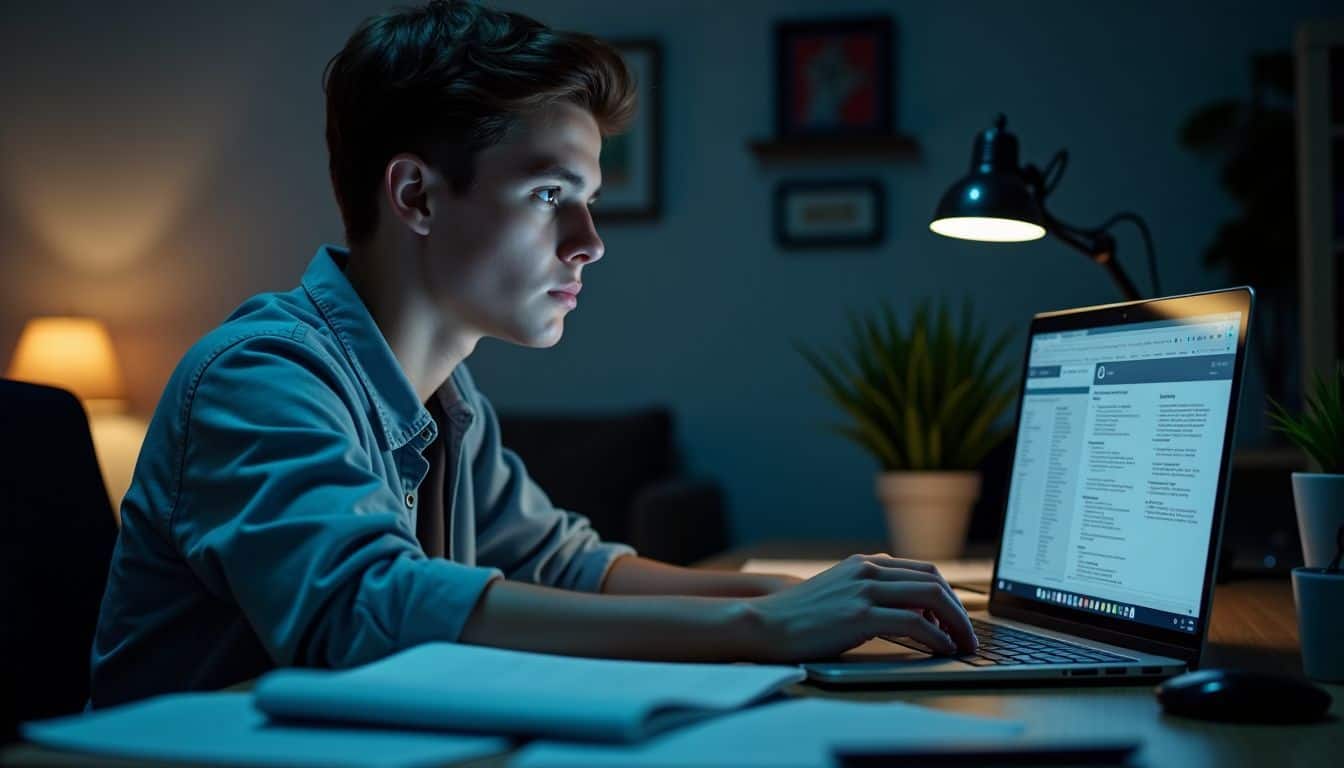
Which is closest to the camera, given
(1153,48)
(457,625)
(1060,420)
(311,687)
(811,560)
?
(311,687)

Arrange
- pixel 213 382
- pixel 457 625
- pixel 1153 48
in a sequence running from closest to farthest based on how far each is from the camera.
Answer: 1. pixel 457 625
2. pixel 213 382
3. pixel 1153 48

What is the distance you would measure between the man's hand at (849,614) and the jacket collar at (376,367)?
1.35ft

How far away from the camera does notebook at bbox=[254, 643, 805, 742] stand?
1.79ft

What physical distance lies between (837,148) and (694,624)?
260cm

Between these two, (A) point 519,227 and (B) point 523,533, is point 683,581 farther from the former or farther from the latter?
(A) point 519,227

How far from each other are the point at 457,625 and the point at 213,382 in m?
0.30

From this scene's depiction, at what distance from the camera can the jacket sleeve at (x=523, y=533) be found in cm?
133

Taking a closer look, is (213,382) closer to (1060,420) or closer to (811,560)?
(1060,420)

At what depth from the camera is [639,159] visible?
132 inches

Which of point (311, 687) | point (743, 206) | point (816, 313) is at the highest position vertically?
point (743, 206)

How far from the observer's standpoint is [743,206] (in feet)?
10.9

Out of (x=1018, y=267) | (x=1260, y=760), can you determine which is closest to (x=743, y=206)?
(x=1018, y=267)

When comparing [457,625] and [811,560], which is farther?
[811,560]

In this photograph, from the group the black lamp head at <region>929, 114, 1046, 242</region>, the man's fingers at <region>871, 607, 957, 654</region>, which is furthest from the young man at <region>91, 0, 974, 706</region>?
the black lamp head at <region>929, 114, 1046, 242</region>
